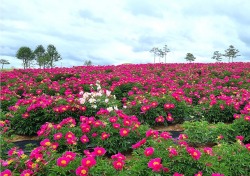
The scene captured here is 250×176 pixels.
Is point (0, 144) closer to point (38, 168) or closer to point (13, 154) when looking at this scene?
point (13, 154)

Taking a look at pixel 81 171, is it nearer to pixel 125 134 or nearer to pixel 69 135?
pixel 69 135

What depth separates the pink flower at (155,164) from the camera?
10.8 ft

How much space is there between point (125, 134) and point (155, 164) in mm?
1449

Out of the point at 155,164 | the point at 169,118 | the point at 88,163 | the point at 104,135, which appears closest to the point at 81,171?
the point at 88,163

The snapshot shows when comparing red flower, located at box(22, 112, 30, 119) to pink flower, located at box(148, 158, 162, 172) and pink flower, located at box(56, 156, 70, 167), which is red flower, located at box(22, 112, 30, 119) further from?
pink flower, located at box(148, 158, 162, 172)

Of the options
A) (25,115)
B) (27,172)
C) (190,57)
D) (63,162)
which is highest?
(190,57)

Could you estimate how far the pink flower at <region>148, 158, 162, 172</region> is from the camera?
A: 330cm

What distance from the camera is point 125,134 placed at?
4738 millimetres

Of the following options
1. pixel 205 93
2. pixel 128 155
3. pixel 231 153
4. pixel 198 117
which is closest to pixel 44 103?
pixel 128 155

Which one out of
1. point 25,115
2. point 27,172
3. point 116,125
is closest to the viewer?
point 27,172

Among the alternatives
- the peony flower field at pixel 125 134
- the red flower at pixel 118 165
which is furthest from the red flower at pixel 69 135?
the red flower at pixel 118 165

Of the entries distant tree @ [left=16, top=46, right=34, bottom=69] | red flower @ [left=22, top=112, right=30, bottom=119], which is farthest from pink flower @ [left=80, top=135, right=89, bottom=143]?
distant tree @ [left=16, top=46, right=34, bottom=69]

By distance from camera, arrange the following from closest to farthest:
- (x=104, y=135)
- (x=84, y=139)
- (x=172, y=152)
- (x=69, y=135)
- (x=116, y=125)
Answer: (x=172, y=152), (x=69, y=135), (x=84, y=139), (x=104, y=135), (x=116, y=125)

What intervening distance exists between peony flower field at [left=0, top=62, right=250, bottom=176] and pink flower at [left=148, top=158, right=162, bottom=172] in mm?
10
